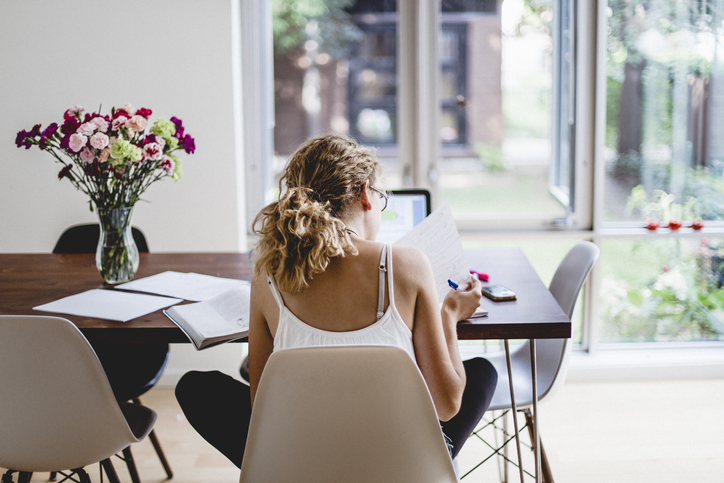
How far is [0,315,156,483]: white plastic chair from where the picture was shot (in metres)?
1.33

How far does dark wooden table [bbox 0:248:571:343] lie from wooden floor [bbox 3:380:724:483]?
2.50 feet

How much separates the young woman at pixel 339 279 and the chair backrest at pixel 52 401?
330 millimetres

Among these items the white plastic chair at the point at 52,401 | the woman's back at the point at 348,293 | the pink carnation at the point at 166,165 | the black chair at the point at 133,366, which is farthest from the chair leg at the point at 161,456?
the woman's back at the point at 348,293

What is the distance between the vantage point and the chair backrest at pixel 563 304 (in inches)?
73.2

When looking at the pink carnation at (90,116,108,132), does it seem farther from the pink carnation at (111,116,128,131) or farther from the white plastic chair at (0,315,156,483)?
the white plastic chair at (0,315,156,483)

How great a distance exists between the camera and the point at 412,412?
1.12 meters

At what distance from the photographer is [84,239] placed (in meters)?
2.46

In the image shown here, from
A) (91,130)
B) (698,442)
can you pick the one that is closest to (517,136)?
(698,442)

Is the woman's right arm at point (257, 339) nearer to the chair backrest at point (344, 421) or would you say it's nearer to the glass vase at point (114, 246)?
the chair backrest at point (344, 421)

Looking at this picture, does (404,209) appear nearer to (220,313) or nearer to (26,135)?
(220,313)

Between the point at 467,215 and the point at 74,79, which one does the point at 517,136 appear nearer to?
the point at 467,215

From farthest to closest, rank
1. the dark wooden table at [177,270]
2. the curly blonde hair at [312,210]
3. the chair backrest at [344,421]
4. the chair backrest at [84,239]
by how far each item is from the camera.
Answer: the chair backrest at [84,239] → the dark wooden table at [177,270] → the curly blonde hair at [312,210] → the chair backrest at [344,421]

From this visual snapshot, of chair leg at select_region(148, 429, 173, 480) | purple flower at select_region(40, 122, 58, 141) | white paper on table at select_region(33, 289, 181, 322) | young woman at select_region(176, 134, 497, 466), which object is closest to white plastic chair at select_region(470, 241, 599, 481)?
young woman at select_region(176, 134, 497, 466)

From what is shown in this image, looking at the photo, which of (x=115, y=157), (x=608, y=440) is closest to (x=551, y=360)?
(x=608, y=440)
